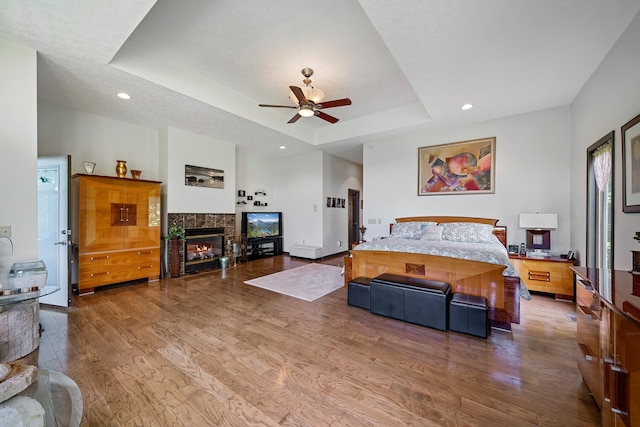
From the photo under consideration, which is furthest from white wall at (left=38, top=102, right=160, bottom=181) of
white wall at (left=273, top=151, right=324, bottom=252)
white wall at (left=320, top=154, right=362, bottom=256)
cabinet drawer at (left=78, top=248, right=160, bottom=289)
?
white wall at (left=320, top=154, right=362, bottom=256)

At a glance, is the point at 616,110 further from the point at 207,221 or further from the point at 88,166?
the point at 88,166

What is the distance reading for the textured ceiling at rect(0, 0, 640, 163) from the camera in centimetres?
223

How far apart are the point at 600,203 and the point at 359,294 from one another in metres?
3.43

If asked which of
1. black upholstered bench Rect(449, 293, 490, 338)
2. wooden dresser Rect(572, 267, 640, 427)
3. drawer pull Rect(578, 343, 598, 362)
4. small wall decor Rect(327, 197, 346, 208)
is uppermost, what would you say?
small wall decor Rect(327, 197, 346, 208)

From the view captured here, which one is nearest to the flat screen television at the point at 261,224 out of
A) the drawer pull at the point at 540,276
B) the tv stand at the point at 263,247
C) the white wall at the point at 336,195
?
the tv stand at the point at 263,247

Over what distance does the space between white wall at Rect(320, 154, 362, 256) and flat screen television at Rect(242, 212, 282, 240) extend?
1.60m

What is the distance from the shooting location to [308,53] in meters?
3.32

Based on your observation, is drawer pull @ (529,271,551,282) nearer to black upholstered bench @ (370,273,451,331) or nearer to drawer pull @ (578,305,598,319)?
black upholstered bench @ (370,273,451,331)

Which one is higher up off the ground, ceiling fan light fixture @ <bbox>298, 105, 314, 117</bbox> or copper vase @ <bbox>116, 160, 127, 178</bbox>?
ceiling fan light fixture @ <bbox>298, 105, 314, 117</bbox>

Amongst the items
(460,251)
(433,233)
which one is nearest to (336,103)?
(460,251)

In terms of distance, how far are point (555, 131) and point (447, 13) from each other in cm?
353

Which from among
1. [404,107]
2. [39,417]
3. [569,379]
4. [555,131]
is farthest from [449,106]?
[39,417]

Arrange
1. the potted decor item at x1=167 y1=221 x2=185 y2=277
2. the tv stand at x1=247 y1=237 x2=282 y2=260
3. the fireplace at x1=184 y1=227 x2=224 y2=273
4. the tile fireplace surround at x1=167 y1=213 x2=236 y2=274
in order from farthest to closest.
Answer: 1. the tv stand at x1=247 y1=237 x2=282 y2=260
2. the fireplace at x1=184 y1=227 x2=224 y2=273
3. the tile fireplace surround at x1=167 y1=213 x2=236 y2=274
4. the potted decor item at x1=167 y1=221 x2=185 y2=277

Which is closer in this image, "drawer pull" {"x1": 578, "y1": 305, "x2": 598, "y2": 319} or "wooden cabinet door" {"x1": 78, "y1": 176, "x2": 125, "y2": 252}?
"drawer pull" {"x1": 578, "y1": 305, "x2": 598, "y2": 319}
